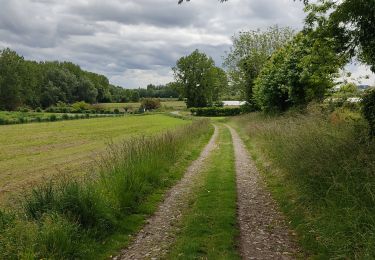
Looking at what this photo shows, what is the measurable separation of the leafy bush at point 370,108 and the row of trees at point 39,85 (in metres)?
115

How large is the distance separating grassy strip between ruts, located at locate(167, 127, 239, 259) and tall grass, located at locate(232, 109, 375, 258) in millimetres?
1462

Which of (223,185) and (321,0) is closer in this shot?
(223,185)

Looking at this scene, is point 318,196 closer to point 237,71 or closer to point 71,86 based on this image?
point 237,71

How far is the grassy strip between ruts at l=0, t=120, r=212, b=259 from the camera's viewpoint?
6.69m

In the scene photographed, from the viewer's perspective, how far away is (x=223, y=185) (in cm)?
1364

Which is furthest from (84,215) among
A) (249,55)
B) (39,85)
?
(39,85)

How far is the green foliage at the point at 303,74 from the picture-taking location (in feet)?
51.4

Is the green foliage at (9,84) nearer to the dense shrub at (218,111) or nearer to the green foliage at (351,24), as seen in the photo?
the dense shrub at (218,111)

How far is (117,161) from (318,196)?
6735mm

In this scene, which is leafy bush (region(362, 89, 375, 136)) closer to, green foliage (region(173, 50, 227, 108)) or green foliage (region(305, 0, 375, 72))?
green foliage (region(305, 0, 375, 72))

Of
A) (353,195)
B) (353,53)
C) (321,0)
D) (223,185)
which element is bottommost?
(223,185)

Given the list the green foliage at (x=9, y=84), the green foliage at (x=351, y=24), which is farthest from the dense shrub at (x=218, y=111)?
the green foliage at (x=351, y=24)

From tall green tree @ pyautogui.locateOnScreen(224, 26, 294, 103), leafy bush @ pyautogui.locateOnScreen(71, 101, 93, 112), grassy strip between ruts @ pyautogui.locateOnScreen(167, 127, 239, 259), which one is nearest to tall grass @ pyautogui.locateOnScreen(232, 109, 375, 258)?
grassy strip between ruts @ pyautogui.locateOnScreen(167, 127, 239, 259)

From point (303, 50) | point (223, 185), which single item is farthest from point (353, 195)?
point (303, 50)
